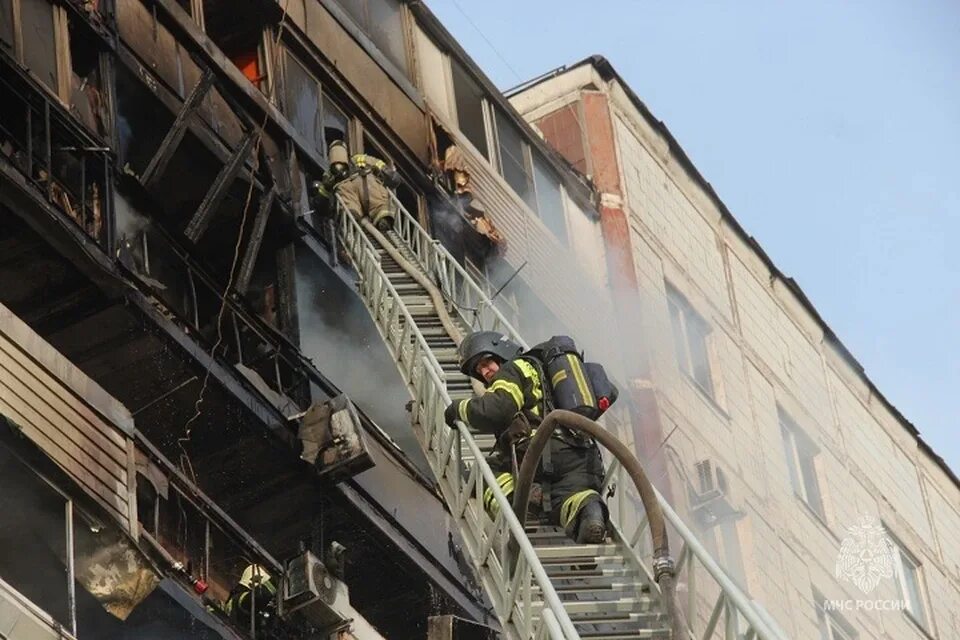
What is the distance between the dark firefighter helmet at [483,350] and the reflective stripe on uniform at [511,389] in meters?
0.72

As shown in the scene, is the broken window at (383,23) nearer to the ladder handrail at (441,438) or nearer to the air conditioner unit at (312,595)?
the ladder handrail at (441,438)

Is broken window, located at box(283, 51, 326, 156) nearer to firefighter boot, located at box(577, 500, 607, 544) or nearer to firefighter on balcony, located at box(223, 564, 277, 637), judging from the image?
firefighter on balcony, located at box(223, 564, 277, 637)

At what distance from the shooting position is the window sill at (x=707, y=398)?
25492 mm

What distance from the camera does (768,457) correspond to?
88.1 feet

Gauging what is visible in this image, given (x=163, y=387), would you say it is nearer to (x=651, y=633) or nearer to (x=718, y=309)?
(x=651, y=633)

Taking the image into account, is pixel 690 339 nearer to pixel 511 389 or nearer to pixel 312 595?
pixel 312 595

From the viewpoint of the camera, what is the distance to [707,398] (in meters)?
25.8

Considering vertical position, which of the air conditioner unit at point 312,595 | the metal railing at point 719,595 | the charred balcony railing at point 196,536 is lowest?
the metal railing at point 719,595

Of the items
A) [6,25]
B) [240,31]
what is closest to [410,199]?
[240,31]

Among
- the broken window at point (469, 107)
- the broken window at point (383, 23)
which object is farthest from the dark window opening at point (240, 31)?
the broken window at point (469, 107)

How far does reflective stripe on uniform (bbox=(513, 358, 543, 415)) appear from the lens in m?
13.7

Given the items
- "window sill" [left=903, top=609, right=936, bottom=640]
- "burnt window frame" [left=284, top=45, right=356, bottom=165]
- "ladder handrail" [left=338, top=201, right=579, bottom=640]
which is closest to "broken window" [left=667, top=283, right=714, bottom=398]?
"window sill" [left=903, top=609, right=936, bottom=640]

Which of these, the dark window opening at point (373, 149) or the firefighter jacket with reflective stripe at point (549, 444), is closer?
the firefighter jacket with reflective stripe at point (549, 444)

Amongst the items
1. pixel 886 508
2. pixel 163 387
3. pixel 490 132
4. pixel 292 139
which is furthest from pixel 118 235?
pixel 886 508
